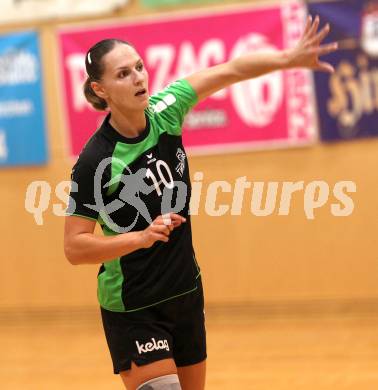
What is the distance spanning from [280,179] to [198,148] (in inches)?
36.0

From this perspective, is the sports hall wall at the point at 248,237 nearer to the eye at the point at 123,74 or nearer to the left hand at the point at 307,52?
the left hand at the point at 307,52

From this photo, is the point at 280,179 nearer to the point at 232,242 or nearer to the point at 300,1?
the point at 232,242

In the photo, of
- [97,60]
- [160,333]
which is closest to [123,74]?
[97,60]

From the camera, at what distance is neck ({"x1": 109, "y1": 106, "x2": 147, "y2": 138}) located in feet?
11.6

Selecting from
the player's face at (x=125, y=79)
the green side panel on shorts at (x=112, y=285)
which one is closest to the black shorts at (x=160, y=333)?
the green side panel on shorts at (x=112, y=285)

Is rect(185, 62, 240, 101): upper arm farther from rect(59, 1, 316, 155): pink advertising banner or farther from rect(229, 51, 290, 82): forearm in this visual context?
rect(59, 1, 316, 155): pink advertising banner

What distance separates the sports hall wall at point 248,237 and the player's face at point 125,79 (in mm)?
4573

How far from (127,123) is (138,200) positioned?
0.37 metres

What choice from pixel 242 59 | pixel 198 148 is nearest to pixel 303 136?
pixel 198 148

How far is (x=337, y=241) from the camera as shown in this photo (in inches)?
307

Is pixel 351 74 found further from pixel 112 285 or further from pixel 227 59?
pixel 112 285

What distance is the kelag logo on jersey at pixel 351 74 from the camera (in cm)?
751

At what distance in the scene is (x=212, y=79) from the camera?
12.7ft

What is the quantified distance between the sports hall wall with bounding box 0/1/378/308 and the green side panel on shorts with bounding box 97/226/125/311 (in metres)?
4.51
